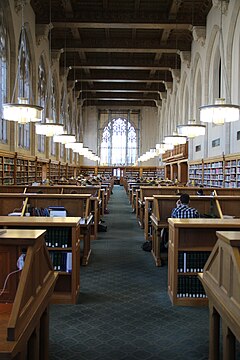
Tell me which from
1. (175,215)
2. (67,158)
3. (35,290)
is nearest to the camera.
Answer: (35,290)

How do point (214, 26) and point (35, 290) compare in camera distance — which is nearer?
point (35, 290)

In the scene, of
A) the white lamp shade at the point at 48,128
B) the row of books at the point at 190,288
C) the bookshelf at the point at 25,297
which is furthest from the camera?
the white lamp shade at the point at 48,128

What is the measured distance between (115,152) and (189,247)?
35453 mm

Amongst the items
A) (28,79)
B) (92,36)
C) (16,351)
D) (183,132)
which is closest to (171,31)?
(92,36)

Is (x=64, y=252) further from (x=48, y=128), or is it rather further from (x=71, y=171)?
(x=71, y=171)

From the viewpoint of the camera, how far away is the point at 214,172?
52.5 ft

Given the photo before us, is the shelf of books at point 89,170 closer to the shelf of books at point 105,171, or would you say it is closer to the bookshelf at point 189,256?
the shelf of books at point 105,171

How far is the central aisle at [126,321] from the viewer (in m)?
3.85

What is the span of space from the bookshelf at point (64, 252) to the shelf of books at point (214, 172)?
33.4 ft

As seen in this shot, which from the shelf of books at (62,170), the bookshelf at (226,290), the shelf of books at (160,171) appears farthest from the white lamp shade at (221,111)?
the shelf of books at (160,171)

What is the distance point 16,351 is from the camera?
2.15 m

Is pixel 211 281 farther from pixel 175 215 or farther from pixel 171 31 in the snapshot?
pixel 171 31

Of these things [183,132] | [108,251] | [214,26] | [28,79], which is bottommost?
[108,251]

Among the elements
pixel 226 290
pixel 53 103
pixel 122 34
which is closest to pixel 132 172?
pixel 53 103
